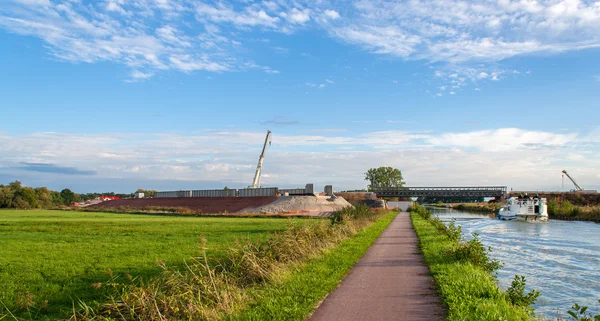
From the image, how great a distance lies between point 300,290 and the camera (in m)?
11.1

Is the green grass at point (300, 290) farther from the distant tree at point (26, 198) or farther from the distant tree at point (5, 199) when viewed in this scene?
the distant tree at point (5, 199)

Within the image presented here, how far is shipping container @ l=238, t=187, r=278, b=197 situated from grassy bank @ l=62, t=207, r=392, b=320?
68.1 meters

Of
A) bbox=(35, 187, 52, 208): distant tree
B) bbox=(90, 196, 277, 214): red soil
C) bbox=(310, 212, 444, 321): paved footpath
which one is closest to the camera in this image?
bbox=(310, 212, 444, 321): paved footpath

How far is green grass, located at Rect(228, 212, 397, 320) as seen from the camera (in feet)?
30.0

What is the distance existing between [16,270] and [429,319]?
1344 cm

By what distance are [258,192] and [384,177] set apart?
9786 cm

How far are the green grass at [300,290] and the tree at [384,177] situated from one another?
163 m

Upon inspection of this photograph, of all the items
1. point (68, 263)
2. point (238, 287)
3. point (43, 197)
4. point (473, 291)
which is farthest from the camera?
point (43, 197)

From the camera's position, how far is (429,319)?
8664mm

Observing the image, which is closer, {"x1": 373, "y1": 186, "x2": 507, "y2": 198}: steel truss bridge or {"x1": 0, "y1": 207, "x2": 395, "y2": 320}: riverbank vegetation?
{"x1": 0, "y1": 207, "x2": 395, "y2": 320}: riverbank vegetation

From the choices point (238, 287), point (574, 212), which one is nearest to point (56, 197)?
point (574, 212)

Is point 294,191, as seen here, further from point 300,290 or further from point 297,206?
point 300,290

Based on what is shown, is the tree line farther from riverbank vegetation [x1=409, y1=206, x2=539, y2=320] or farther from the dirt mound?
riverbank vegetation [x1=409, y1=206, x2=539, y2=320]

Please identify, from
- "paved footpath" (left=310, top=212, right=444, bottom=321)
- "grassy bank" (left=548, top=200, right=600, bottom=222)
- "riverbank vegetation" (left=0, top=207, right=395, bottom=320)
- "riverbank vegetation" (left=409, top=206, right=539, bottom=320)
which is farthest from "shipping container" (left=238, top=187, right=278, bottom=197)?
"riverbank vegetation" (left=409, top=206, right=539, bottom=320)
